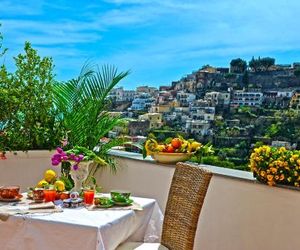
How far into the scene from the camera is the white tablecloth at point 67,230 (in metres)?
2.23

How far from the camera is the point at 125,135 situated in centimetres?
453

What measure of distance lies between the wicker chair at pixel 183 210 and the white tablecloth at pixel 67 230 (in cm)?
29

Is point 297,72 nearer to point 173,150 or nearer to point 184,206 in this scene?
point 173,150

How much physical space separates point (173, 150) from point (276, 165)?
1036 millimetres

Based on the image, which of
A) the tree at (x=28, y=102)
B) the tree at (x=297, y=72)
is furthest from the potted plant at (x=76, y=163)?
the tree at (x=297, y=72)

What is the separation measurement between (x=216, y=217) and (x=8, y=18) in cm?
278

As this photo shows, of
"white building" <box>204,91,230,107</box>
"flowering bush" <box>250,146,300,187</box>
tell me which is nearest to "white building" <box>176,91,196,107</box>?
"white building" <box>204,91,230,107</box>

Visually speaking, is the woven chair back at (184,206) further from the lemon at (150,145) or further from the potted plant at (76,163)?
the lemon at (150,145)

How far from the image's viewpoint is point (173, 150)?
12.5 ft

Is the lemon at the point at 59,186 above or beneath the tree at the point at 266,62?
beneath

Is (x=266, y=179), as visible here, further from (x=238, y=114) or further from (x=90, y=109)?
(x=90, y=109)

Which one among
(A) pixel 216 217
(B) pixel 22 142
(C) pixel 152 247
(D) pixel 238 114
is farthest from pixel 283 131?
(B) pixel 22 142

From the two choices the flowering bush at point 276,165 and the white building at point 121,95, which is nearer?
the flowering bush at point 276,165

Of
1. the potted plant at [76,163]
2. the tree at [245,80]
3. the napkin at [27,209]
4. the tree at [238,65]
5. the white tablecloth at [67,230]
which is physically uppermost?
the tree at [238,65]
